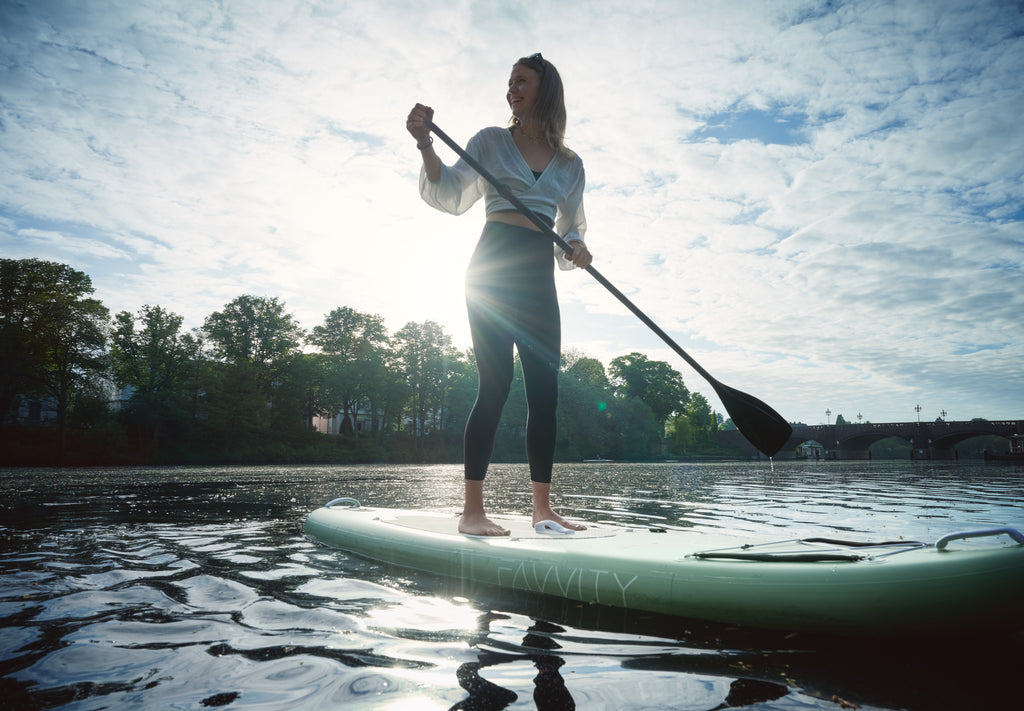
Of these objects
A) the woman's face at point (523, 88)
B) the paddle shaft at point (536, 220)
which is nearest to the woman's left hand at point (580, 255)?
the paddle shaft at point (536, 220)

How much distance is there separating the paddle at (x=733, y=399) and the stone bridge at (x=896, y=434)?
7055 centimetres

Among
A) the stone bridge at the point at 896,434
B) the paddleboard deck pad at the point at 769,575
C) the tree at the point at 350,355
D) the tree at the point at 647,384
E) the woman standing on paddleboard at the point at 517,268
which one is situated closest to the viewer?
the paddleboard deck pad at the point at 769,575

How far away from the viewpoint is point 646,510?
6.52 m

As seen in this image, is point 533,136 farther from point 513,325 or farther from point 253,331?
point 253,331

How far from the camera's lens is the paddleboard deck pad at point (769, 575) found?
162cm

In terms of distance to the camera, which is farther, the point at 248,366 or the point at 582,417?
the point at 582,417

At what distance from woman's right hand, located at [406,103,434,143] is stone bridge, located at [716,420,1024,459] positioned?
71996mm

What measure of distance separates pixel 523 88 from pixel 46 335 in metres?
37.0

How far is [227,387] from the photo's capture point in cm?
3997

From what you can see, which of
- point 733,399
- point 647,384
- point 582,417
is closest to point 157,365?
point 582,417

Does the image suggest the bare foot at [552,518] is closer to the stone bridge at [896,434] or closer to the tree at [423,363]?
the tree at [423,363]

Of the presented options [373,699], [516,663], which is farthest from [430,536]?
[373,699]

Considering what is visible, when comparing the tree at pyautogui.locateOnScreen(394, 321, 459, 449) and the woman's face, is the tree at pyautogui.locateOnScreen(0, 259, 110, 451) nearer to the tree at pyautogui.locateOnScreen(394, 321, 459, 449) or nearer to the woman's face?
the tree at pyautogui.locateOnScreen(394, 321, 459, 449)

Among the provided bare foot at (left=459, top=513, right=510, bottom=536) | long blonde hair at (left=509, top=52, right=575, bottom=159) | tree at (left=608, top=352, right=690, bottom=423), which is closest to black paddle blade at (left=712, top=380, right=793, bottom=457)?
bare foot at (left=459, top=513, right=510, bottom=536)
